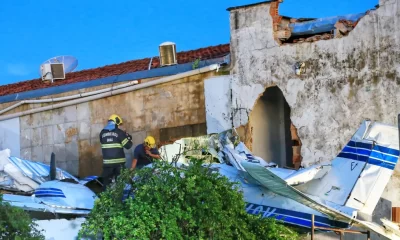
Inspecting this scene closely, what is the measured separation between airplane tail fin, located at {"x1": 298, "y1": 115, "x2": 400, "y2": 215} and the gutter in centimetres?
494

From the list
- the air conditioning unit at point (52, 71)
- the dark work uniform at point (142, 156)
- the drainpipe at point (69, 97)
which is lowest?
the dark work uniform at point (142, 156)

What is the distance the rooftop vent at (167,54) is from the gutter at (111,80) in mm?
267

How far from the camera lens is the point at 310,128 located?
1791cm

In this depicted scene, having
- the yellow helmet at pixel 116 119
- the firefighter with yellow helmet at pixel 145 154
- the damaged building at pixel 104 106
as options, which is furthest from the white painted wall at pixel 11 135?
the firefighter with yellow helmet at pixel 145 154

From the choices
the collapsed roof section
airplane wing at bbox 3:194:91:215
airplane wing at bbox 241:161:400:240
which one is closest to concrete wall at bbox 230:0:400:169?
the collapsed roof section

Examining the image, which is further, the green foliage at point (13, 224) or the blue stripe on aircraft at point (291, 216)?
the blue stripe on aircraft at point (291, 216)

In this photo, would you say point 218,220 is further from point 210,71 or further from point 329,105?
point 210,71

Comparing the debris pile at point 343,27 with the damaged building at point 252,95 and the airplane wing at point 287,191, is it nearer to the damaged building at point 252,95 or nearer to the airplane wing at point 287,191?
the damaged building at point 252,95

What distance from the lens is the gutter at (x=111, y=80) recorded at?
64.7 feet

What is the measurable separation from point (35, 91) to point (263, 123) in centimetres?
622

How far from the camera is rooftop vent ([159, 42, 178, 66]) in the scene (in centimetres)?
2036

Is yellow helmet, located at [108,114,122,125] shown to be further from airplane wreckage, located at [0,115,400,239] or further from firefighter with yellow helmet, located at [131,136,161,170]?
airplane wreckage, located at [0,115,400,239]

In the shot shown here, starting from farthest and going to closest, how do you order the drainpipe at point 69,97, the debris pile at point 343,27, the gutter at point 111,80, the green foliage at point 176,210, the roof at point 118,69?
the roof at point 118,69
the drainpipe at point 69,97
the gutter at point 111,80
the debris pile at point 343,27
the green foliage at point 176,210

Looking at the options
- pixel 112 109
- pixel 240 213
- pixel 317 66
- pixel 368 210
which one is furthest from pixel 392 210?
pixel 112 109
